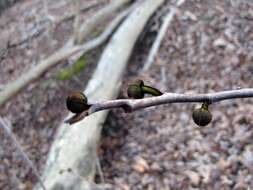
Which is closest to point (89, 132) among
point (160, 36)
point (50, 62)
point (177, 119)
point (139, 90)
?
point (177, 119)

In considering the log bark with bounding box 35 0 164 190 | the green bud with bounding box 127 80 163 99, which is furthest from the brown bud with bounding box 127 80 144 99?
the log bark with bounding box 35 0 164 190

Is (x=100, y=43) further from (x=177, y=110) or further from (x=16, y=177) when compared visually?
(x=16, y=177)

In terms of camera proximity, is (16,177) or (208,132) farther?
(16,177)

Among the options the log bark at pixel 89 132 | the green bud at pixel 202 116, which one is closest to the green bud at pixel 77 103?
→ the green bud at pixel 202 116

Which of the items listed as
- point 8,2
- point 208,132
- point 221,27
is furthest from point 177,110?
point 8,2

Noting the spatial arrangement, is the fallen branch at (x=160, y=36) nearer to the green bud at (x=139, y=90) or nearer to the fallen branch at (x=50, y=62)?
the fallen branch at (x=50, y=62)
